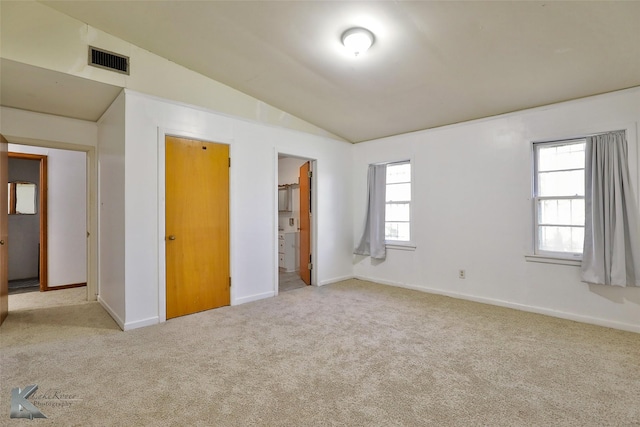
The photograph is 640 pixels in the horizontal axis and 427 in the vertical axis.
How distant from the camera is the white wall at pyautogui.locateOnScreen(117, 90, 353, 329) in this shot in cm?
313

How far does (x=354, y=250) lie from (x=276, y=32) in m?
3.70

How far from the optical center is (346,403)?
1865 millimetres

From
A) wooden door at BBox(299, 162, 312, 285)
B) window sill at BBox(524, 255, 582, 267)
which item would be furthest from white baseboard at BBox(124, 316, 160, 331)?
window sill at BBox(524, 255, 582, 267)

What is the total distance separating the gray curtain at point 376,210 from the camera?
501 cm

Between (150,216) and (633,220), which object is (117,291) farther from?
(633,220)

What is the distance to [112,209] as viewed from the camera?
11.4 feet

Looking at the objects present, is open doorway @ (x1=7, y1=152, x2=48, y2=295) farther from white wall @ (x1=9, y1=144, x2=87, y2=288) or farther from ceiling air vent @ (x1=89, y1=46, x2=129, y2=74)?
ceiling air vent @ (x1=89, y1=46, x2=129, y2=74)

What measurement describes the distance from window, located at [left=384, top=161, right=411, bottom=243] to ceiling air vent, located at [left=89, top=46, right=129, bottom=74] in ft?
12.3

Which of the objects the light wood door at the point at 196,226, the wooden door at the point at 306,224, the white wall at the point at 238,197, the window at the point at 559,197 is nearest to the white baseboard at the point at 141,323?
the white wall at the point at 238,197

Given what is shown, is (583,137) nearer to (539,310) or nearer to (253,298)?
(539,310)

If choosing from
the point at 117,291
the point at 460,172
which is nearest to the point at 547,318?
the point at 460,172

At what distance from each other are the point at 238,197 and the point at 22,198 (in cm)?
481

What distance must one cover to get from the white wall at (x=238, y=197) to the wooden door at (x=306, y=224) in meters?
0.21

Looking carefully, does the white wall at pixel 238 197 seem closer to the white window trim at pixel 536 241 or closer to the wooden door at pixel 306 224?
the wooden door at pixel 306 224
